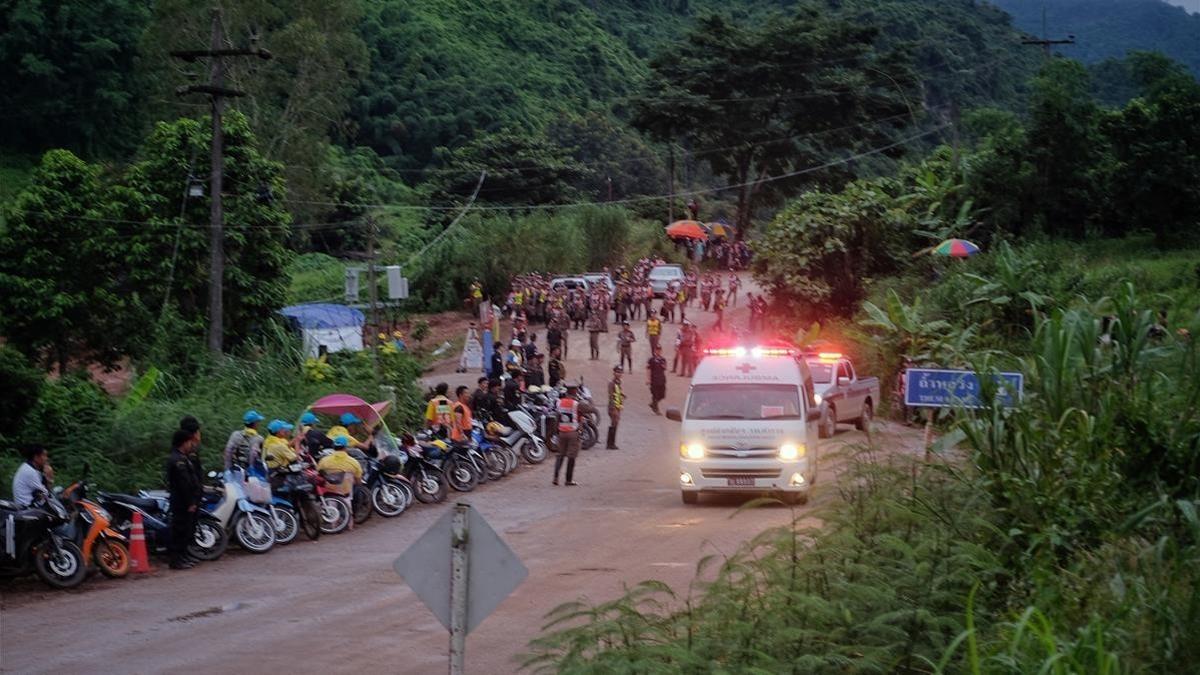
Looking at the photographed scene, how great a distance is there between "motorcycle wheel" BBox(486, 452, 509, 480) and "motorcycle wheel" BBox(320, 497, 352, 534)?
5.18 metres

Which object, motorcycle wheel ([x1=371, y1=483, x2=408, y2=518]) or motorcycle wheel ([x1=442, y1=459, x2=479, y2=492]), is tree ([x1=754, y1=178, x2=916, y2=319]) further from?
motorcycle wheel ([x1=371, y1=483, x2=408, y2=518])

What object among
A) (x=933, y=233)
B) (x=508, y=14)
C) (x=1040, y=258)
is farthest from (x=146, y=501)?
(x=508, y=14)

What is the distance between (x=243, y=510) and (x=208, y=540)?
0.61 m

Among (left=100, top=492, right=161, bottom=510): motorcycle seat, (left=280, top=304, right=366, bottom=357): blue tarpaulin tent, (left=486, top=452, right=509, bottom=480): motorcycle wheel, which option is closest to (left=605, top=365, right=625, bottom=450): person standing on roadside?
(left=486, top=452, right=509, bottom=480): motorcycle wheel

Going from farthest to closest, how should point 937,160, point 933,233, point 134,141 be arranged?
point 134,141
point 937,160
point 933,233

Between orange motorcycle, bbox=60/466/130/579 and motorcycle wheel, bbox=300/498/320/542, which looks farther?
motorcycle wheel, bbox=300/498/320/542

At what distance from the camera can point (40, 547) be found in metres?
15.3

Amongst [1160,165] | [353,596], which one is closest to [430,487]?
[353,596]

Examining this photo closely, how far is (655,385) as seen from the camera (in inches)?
1357

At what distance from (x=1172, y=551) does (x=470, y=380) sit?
29816mm

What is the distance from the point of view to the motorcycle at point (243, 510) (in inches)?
696

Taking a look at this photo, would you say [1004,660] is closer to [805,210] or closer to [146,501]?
[146,501]

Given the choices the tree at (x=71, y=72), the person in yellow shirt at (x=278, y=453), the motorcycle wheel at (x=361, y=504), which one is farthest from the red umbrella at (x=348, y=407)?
the tree at (x=71, y=72)

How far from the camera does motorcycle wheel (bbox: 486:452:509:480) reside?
24.7m
